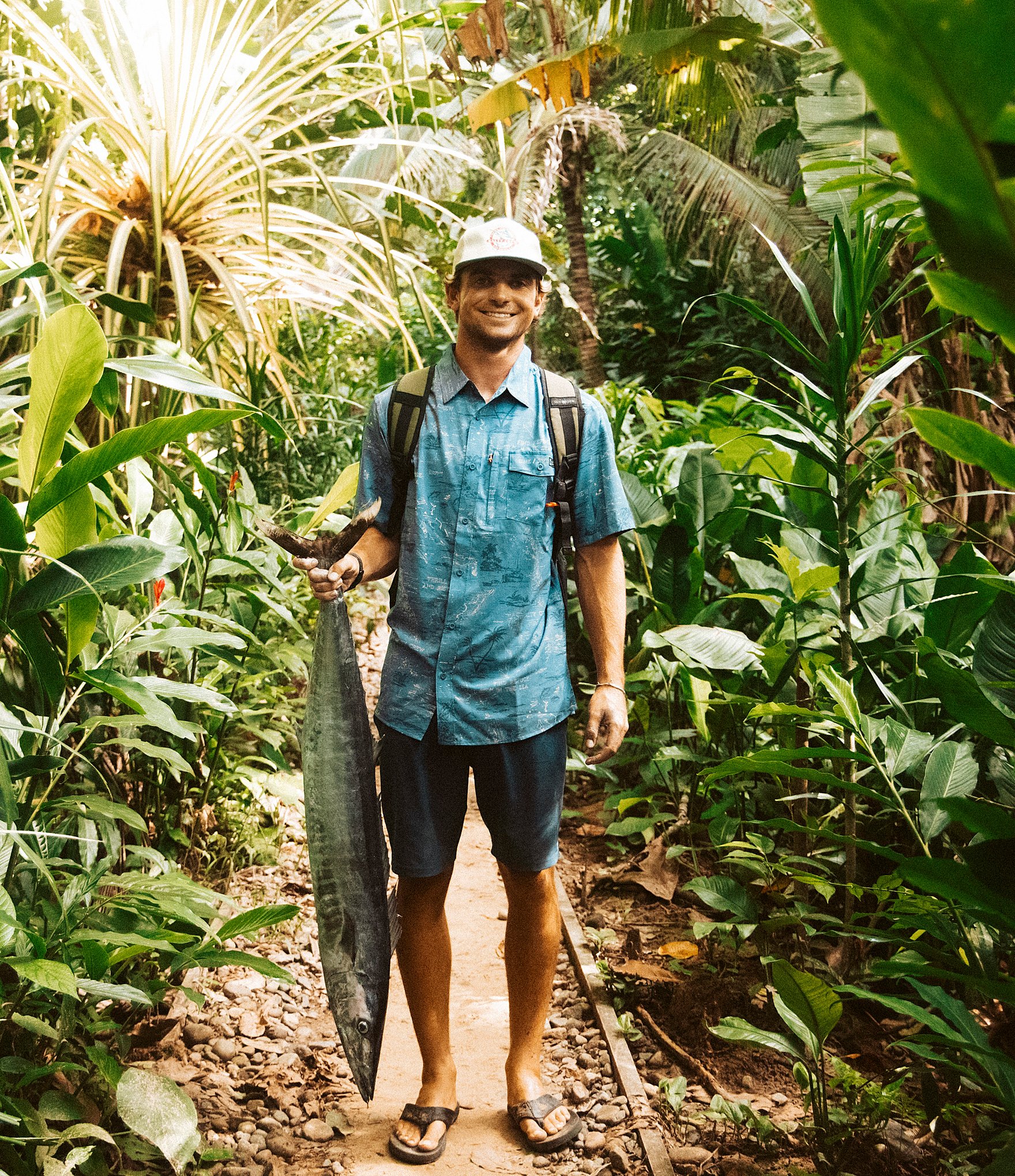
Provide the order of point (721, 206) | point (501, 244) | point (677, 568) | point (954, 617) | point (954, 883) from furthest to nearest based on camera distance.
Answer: point (721, 206), point (677, 568), point (954, 617), point (501, 244), point (954, 883)

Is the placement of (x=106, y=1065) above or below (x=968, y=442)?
below

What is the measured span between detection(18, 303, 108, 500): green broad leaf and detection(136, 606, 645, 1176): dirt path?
1.49 m

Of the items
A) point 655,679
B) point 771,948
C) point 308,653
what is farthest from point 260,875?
point 771,948

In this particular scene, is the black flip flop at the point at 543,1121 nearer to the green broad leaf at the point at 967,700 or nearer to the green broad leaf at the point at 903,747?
the green broad leaf at the point at 903,747

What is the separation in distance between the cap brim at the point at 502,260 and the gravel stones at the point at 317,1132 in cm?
196

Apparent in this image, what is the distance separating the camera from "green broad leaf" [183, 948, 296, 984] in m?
1.76

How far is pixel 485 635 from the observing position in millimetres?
2098

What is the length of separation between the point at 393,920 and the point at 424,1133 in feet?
2.07

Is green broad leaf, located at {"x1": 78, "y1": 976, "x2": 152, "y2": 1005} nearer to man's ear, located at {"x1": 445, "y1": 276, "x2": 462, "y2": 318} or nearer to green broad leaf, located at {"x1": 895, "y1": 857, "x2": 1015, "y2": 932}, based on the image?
green broad leaf, located at {"x1": 895, "y1": 857, "x2": 1015, "y2": 932}

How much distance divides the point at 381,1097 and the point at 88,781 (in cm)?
107

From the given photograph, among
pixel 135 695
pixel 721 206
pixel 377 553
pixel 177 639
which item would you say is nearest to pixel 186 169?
pixel 377 553

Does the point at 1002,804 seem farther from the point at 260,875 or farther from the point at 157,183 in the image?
the point at 157,183

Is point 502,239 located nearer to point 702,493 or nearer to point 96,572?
point 96,572

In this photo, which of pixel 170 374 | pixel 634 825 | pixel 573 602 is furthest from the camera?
pixel 573 602
